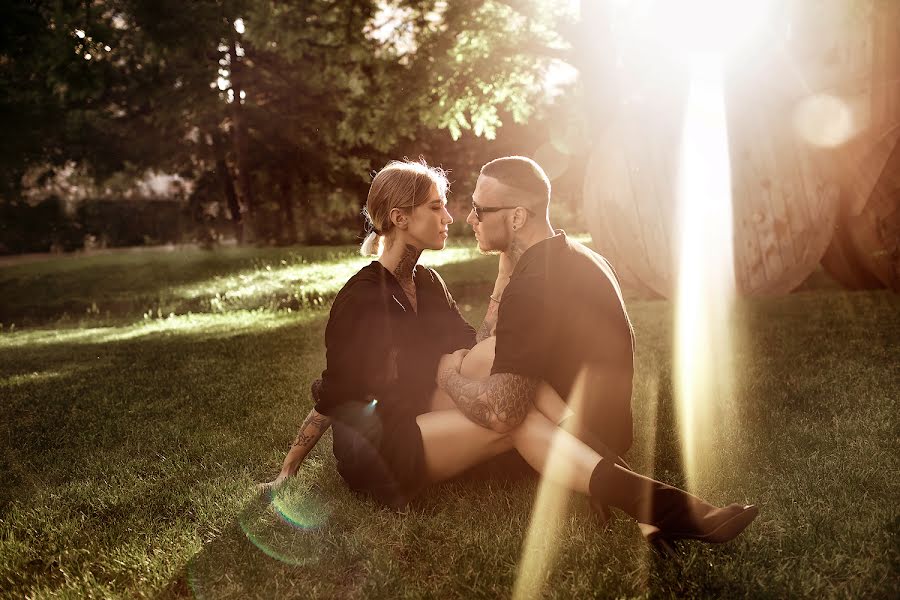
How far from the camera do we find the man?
3.22 meters

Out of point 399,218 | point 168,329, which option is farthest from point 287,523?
point 168,329

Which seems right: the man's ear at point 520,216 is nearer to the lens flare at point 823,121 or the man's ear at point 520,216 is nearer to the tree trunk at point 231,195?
the lens flare at point 823,121

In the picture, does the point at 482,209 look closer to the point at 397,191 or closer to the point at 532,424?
the point at 397,191

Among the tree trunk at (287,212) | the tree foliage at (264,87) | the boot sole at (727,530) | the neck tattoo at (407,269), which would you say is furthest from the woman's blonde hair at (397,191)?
the tree trunk at (287,212)

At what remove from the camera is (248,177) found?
947 inches

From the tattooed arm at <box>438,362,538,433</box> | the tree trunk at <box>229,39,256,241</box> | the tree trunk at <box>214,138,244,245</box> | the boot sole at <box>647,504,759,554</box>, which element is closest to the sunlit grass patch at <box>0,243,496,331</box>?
the tree trunk at <box>229,39,256,241</box>

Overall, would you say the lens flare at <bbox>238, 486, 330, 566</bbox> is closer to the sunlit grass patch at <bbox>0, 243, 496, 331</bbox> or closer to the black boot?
the black boot

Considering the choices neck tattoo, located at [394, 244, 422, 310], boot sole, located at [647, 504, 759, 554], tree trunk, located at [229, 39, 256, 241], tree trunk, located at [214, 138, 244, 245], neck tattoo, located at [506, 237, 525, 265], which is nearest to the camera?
boot sole, located at [647, 504, 759, 554]

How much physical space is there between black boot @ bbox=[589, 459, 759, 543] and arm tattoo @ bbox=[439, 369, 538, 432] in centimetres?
41

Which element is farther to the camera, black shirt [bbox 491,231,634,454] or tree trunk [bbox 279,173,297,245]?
tree trunk [bbox 279,173,297,245]

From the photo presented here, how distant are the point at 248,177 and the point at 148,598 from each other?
72.4ft

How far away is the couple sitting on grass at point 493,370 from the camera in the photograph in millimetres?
3193

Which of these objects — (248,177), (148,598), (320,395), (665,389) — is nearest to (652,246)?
(665,389)

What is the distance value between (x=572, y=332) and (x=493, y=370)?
1.30ft
